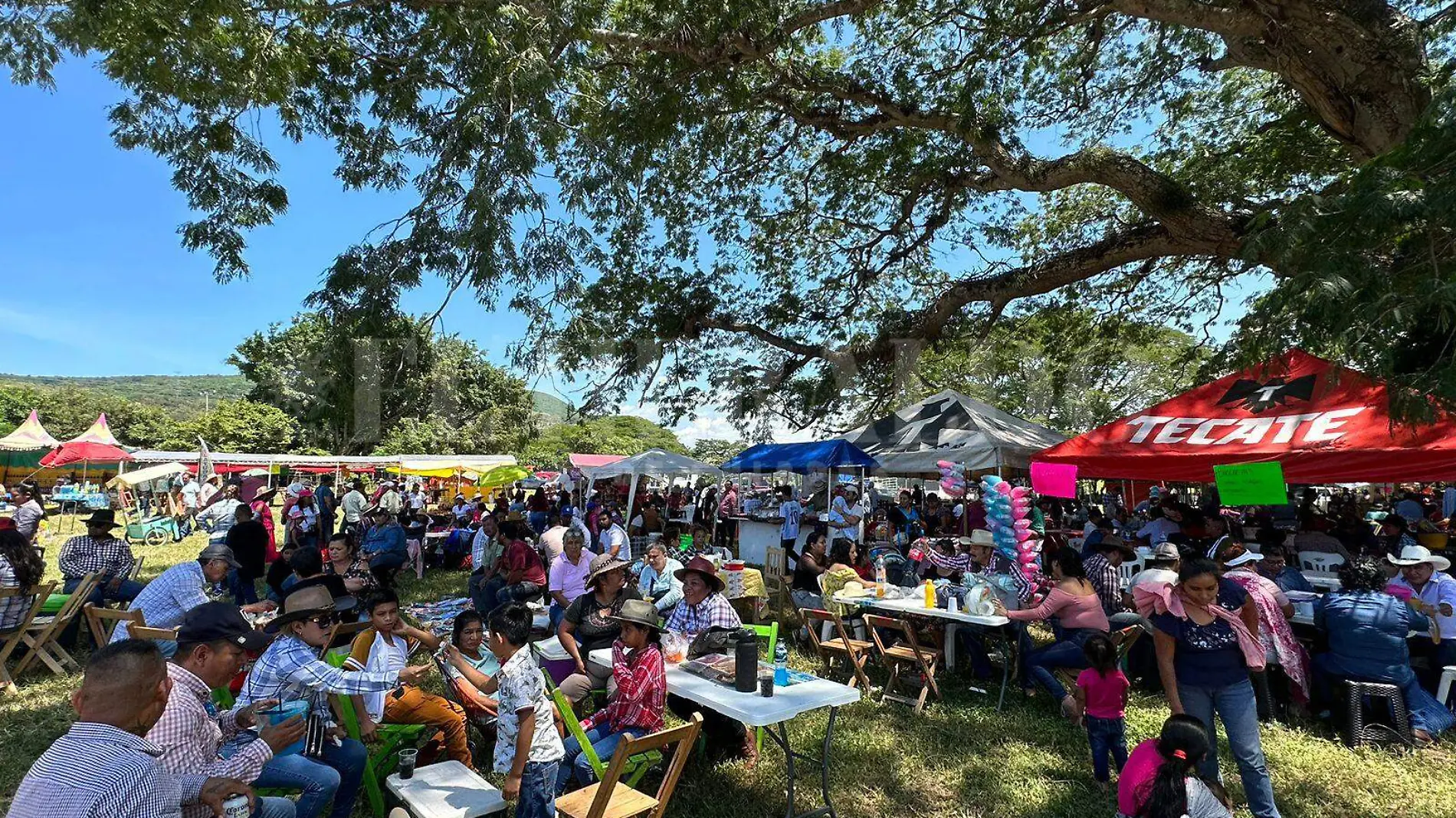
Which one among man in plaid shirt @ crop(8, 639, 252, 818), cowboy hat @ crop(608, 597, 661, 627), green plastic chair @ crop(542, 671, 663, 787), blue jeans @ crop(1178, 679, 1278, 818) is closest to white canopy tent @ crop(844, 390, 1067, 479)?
blue jeans @ crop(1178, 679, 1278, 818)

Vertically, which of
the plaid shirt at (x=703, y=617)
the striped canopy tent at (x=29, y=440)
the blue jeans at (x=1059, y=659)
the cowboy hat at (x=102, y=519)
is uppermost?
the striped canopy tent at (x=29, y=440)

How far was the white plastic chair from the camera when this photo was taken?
807cm

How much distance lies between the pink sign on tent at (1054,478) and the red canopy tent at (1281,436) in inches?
→ 3.6

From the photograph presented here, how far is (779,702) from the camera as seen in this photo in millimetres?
3756

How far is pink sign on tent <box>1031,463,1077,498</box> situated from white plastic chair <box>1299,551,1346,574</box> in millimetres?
2666

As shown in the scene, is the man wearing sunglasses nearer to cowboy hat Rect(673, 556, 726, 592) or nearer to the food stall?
cowboy hat Rect(673, 556, 726, 592)

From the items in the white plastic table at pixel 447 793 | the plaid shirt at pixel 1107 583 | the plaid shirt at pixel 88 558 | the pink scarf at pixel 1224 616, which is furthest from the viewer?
the plaid shirt at pixel 88 558

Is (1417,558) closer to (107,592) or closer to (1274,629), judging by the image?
(1274,629)

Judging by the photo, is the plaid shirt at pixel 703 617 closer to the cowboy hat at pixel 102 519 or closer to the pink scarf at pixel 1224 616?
the pink scarf at pixel 1224 616

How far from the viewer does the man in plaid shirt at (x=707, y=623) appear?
185 inches

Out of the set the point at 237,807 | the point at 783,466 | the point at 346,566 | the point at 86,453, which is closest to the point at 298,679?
the point at 237,807

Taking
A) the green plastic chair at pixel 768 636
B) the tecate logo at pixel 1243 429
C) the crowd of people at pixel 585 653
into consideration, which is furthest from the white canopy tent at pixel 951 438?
the green plastic chair at pixel 768 636

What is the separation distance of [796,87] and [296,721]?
318 inches

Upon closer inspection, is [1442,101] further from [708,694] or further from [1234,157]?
[1234,157]
